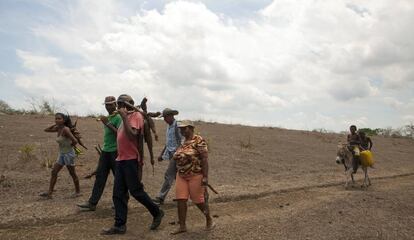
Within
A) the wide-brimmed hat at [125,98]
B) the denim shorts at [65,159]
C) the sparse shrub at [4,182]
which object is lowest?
the sparse shrub at [4,182]

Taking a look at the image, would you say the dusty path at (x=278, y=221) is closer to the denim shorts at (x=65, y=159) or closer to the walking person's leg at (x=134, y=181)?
the walking person's leg at (x=134, y=181)

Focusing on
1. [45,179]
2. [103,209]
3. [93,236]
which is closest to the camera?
[93,236]

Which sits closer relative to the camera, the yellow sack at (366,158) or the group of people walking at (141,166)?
the group of people walking at (141,166)

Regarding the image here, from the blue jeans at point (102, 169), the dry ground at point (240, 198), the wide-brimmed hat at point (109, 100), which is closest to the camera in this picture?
the dry ground at point (240, 198)

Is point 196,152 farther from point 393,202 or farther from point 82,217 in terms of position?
point 393,202

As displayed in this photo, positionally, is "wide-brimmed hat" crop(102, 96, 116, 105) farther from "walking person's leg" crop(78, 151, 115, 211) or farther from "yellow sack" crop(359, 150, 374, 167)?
"yellow sack" crop(359, 150, 374, 167)

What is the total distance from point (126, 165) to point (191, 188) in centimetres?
102

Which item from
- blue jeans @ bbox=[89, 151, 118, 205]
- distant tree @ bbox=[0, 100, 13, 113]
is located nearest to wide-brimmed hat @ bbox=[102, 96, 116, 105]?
blue jeans @ bbox=[89, 151, 118, 205]

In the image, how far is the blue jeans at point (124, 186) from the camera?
22.3 feet

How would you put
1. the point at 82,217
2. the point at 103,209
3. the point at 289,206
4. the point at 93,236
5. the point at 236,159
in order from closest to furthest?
the point at 93,236 → the point at 82,217 → the point at 103,209 → the point at 289,206 → the point at 236,159

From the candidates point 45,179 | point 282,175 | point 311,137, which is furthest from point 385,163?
point 45,179

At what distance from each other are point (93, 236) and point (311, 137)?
1889cm

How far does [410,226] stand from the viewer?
8148 millimetres

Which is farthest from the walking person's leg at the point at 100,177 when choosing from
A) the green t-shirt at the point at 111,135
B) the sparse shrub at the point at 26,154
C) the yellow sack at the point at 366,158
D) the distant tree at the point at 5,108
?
the distant tree at the point at 5,108
